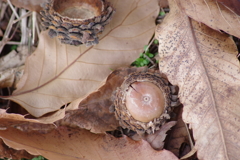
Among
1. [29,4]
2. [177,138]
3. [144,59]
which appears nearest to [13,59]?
[29,4]

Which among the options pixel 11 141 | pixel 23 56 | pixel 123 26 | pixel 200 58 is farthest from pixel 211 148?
pixel 23 56

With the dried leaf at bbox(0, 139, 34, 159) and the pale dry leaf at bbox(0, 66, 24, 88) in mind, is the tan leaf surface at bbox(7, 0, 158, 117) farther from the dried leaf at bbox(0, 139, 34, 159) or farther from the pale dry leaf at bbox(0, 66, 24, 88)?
the dried leaf at bbox(0, 139, 34, 159)

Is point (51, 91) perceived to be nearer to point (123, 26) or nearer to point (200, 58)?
point (123, 26)

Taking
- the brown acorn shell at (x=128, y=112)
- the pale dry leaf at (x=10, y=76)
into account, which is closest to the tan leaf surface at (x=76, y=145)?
the brown acorn shell at (x=128, y=112)

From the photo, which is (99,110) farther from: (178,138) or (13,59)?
→ (13,59)

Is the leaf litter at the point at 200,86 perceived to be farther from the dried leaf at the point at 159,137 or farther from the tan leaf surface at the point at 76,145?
the dried leaf at the point at 159,137
